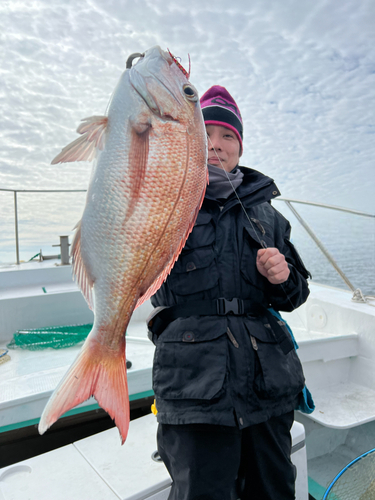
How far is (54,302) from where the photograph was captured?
435cm

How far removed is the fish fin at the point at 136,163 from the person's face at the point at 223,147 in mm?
717

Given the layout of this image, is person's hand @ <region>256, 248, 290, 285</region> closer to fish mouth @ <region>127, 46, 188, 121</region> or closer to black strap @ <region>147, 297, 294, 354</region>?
black strap @ <region>147, 297, 294, 354</region>

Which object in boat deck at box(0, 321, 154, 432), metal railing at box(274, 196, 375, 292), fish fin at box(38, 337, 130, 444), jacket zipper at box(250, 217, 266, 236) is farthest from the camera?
metal railing at box(274, 196, 375, 292)

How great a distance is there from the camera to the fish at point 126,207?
1102 mm

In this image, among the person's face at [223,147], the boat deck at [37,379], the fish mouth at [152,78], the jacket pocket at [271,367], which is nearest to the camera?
the fish mouth at [152,78]

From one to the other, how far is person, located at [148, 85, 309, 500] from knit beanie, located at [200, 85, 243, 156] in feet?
0.78

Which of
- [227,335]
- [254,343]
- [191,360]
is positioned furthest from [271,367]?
[191,360]

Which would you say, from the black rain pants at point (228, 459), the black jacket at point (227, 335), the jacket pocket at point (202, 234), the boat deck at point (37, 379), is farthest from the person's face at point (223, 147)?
the boat deck at point (37, 379)

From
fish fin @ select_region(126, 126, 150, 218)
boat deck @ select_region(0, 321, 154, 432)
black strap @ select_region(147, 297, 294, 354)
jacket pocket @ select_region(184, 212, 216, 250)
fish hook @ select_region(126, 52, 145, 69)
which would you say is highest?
fish hook @ select_region(126, 52, 145, 69)

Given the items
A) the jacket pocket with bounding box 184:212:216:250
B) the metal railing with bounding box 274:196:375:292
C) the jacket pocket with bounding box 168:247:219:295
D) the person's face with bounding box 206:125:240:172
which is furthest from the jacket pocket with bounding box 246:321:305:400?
the metal railing with bounding box 274:196:375:292

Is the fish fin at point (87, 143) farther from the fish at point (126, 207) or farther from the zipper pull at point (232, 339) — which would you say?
the zipper pull at point (232, 339)

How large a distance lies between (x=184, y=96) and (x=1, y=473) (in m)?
1.92

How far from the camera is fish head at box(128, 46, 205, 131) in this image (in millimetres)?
1161

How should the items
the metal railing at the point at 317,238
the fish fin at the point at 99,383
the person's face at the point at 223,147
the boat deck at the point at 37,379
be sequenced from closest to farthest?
1. the fish fin at the point at 99,383
2. the person's face at the point at 223,147
3. the boat deck at the point at 37,379
4. the metal railing at the point at 317,238
